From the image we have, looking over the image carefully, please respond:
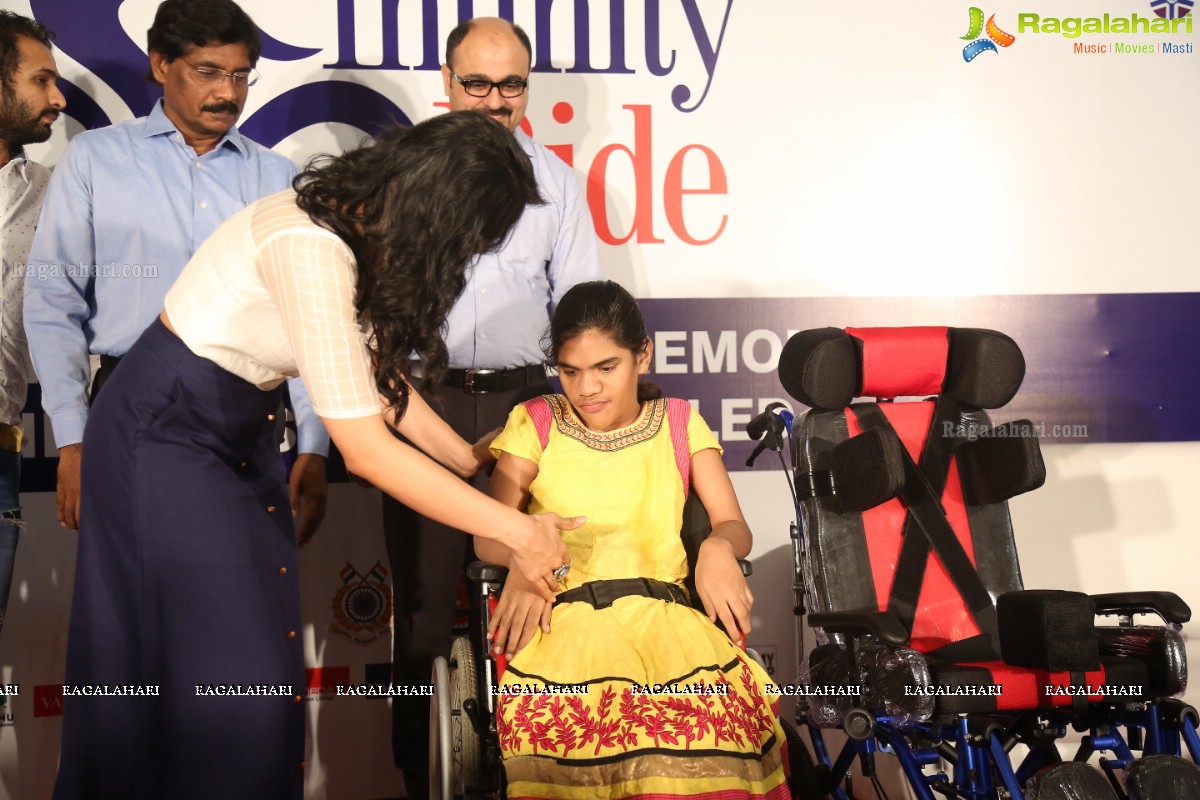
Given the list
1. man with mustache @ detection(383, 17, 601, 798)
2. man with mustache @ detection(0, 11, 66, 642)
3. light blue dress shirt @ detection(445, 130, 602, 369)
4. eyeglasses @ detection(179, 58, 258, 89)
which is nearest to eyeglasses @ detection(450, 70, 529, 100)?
man with mustache @ detection(383, 17, 601, 798)

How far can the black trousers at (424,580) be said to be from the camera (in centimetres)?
314

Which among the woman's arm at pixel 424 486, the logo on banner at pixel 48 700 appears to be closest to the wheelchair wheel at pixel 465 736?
the woman's arm at pixel 424 486

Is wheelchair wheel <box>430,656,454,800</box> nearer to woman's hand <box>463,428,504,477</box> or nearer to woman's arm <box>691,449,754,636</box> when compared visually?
woman's hand <box>463,428,504,477</box>

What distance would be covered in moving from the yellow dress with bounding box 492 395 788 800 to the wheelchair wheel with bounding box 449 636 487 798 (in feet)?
0.32

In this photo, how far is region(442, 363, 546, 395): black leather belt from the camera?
3166mm

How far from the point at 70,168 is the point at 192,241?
1.25 ft

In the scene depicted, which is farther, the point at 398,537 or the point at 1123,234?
the point at 1123,234

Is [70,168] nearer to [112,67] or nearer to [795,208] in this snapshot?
[112,67]

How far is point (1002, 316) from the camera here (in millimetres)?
3861

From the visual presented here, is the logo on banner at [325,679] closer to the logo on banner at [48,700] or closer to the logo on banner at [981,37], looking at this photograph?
the logo on banner at [48,700]

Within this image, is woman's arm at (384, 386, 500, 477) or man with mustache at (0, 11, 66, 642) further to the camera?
man with mustache at (0, 11, 66, 642)

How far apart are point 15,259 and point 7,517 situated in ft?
2.53

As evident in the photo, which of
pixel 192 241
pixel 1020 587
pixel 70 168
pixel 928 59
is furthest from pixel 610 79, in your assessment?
pixel 1020 587

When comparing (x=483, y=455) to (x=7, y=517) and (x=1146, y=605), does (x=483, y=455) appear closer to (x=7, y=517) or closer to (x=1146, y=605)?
(x=7, y=517)
